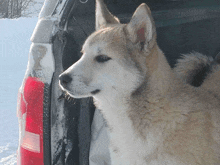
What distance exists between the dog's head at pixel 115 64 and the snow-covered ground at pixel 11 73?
196 cm

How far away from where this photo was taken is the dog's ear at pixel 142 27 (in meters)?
1.71

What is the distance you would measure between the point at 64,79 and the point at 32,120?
31 centimetres

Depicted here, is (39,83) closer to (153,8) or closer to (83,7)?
(83,7)

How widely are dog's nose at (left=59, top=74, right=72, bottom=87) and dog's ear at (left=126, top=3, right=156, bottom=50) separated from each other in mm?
500

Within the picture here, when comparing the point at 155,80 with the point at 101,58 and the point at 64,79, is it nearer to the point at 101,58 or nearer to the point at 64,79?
the point at 101,58

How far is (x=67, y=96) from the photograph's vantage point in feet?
6.07

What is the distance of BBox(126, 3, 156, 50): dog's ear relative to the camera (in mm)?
1706

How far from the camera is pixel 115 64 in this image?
6.10ft

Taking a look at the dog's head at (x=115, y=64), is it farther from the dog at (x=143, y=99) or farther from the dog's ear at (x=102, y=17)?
the dog's ear at (x=102, y=17)

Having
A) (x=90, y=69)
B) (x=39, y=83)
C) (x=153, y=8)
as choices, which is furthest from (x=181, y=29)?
(x=39, y=83)

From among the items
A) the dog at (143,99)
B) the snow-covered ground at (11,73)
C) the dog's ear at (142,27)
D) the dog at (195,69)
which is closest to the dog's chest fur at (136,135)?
the dog at (143,99)

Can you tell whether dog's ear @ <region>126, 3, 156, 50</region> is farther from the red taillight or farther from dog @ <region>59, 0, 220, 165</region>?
the red taillight

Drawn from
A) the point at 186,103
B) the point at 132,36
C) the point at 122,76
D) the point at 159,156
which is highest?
the point at 132,36

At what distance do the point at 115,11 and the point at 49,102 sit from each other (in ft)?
3.86
